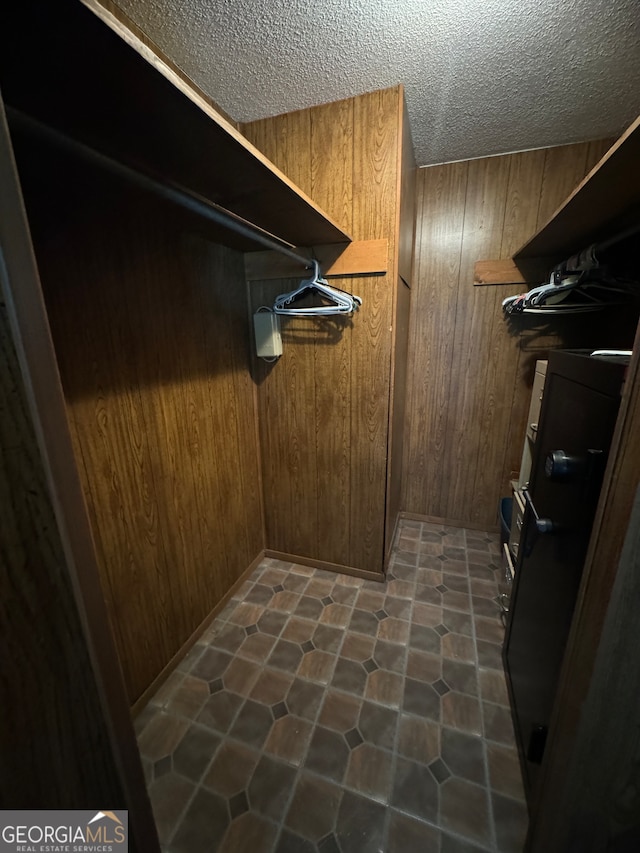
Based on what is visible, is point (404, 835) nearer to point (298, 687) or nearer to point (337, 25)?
point (298, 687)

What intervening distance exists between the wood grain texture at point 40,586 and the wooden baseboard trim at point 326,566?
173 centimetres

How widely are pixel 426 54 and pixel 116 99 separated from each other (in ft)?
4.69

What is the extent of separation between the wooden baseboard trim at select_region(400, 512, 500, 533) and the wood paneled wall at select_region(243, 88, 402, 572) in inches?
34.7


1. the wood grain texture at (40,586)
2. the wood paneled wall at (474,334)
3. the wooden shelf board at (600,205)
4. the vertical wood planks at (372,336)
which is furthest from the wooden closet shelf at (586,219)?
the wood grain texture at (40,586)

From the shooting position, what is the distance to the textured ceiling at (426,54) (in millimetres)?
1161

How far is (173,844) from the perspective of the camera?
103cm

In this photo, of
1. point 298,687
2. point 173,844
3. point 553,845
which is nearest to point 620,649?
point 553,845

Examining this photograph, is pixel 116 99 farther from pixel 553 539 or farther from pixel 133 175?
pixel 553 539

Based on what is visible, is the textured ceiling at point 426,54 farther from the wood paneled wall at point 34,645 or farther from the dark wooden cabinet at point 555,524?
the wood paneled wall at point 34,645

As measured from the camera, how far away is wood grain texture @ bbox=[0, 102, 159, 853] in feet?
1.39

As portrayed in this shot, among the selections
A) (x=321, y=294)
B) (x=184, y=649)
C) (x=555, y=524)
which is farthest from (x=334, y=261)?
(x=184, y=649)

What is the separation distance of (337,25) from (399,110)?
0.44m

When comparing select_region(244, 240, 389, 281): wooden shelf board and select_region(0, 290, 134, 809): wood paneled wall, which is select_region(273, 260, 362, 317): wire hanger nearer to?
select_region(244, 240, 389, 281): wooden shelf board

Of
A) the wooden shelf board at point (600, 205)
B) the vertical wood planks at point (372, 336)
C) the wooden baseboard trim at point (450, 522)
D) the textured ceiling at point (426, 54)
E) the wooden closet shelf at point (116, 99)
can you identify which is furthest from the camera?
the wooden baseboard trim at point (450, 522)
